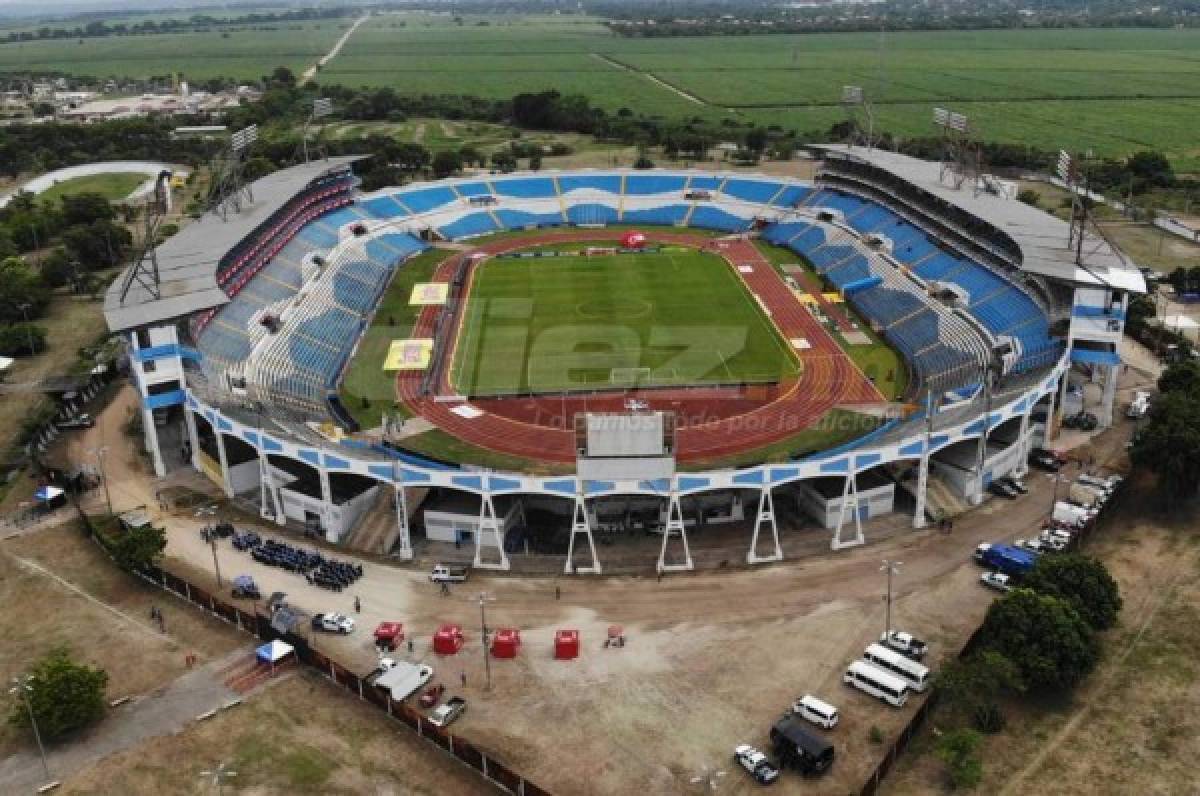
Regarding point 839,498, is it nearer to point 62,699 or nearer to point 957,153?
point 62,699

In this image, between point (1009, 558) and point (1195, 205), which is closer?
point (1009, 558)

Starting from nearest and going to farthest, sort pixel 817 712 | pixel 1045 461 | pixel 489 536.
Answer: pixel 817 712
pixel 489 536
pixel 1045 461

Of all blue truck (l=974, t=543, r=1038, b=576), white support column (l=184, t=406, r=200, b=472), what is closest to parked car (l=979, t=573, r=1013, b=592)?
blue truck (l=974, t=543, r=1038, b=576)

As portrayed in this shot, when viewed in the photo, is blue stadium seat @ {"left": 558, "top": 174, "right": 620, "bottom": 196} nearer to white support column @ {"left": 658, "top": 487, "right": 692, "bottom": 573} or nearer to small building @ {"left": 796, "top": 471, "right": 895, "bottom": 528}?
small building @ {"left": 796, "top": 471, "right": 895, "bottom": 528}

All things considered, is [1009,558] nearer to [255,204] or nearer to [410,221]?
[255,204]

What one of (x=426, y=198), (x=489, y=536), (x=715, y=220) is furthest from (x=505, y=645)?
(x=426, y=198)

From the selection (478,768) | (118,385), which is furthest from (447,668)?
(118,385)
